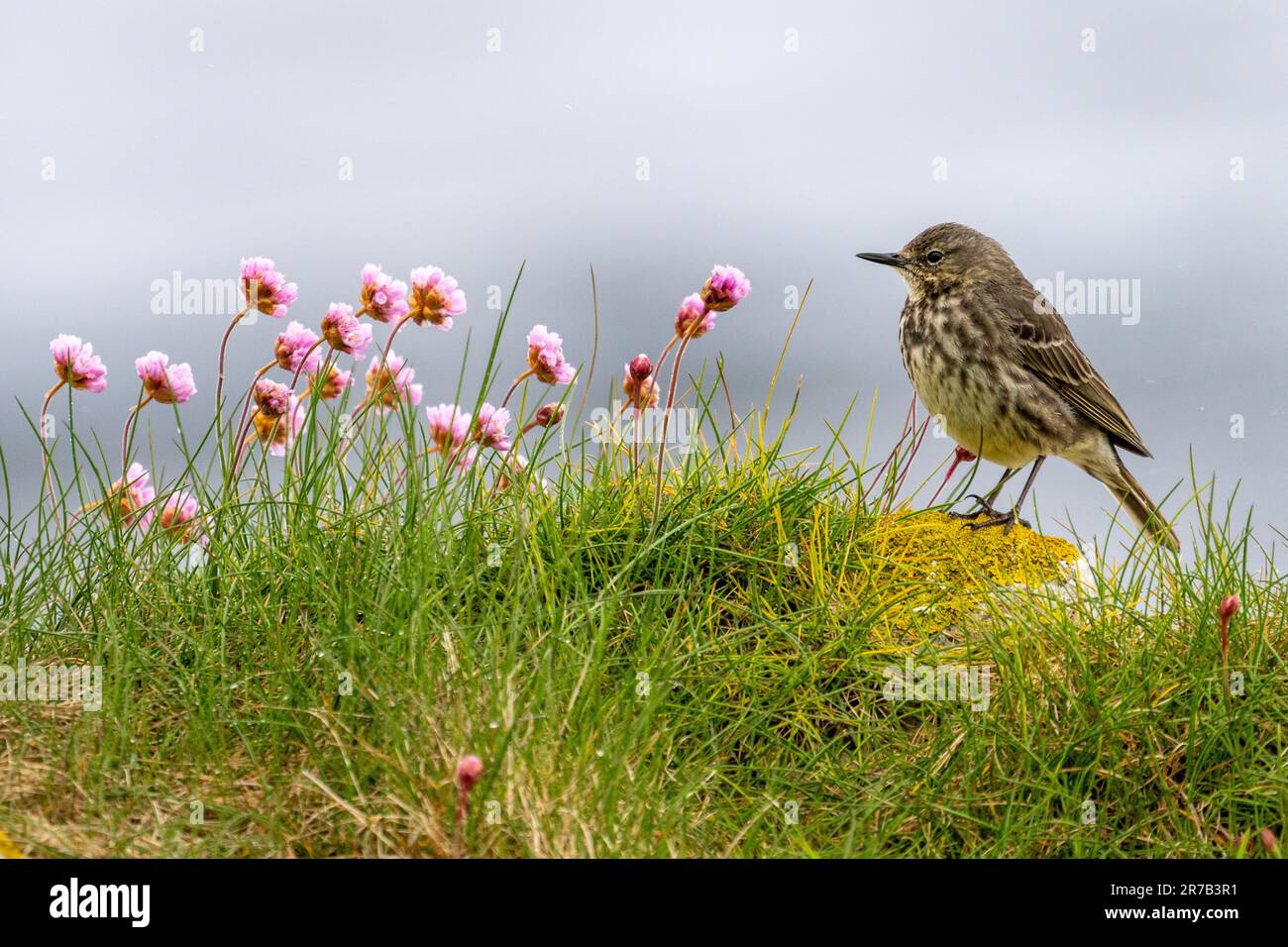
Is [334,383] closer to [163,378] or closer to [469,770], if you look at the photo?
[163,378]

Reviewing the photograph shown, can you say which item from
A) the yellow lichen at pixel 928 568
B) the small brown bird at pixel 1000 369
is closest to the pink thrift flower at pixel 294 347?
the yellow lichen at pixel 928 568

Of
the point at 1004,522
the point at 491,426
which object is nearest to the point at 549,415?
the point at 491,426

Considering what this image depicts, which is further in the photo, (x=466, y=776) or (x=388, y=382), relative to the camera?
(x=388, y=382)

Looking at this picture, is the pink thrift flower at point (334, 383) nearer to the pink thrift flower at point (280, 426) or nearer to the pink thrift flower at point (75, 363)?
the pink thrift flower at point (280, 426)

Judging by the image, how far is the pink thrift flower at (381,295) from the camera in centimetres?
487

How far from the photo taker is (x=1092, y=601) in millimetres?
4762

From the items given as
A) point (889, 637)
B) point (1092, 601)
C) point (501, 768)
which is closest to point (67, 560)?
point (501, 768)

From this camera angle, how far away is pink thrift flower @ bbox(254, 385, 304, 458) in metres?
4.95

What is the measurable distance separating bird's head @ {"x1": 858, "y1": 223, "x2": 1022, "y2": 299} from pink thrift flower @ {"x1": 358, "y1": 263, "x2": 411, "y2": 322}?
2949 millimetres

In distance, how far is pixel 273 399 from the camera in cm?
494

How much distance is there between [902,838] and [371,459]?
8.37 ft

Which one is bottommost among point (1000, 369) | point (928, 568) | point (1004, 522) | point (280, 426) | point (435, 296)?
point (928, 568)

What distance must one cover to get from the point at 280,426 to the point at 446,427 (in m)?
0.71

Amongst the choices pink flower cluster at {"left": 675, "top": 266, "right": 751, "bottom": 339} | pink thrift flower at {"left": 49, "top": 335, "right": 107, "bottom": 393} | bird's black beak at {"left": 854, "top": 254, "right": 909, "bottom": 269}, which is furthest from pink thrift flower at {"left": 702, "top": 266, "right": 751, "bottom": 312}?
pink thrift flower at {"left": 49, "top": 335, "right": 107, "bottom": 393}
